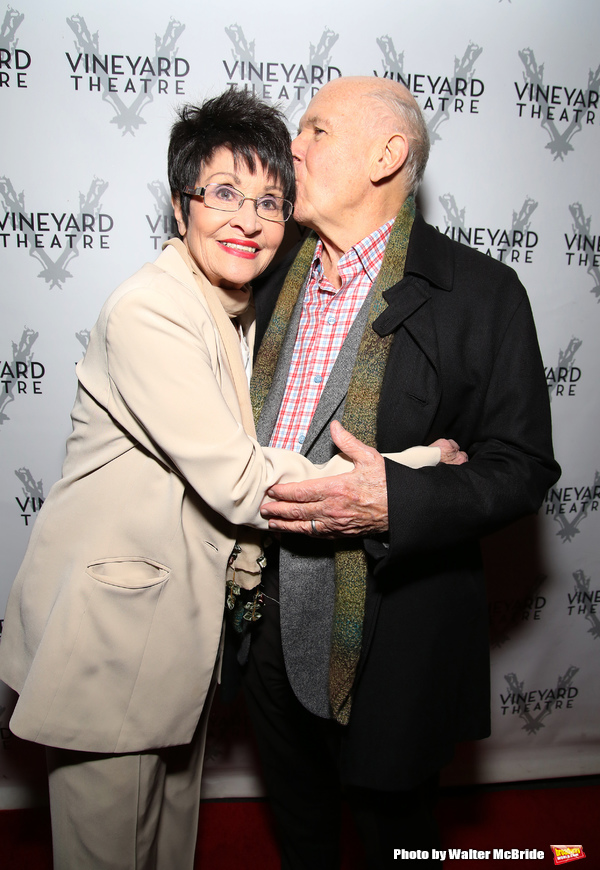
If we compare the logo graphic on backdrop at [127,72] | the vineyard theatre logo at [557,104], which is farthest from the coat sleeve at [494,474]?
the logo graphic on backdrop at [127,72]

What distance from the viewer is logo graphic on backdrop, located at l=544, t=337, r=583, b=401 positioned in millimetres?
2113

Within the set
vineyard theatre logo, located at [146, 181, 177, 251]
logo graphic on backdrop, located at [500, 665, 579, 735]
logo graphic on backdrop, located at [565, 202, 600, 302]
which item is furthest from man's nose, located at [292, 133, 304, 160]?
logo graphic on backdrop, located at [500, 665, 579, 735]

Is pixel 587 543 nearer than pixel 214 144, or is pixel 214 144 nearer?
pixel 214 144

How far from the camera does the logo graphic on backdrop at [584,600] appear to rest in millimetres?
2342

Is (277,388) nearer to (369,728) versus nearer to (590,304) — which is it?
(369,728)

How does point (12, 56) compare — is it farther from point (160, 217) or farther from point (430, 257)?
point (430, 257)

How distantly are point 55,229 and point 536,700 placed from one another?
2.33 metres

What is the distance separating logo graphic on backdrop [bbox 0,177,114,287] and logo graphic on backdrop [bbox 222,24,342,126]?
0.49 metres

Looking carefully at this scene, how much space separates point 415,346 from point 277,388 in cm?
37

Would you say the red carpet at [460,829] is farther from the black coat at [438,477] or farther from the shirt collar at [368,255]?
the shirt collar at [368,255]

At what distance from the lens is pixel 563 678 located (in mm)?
2436

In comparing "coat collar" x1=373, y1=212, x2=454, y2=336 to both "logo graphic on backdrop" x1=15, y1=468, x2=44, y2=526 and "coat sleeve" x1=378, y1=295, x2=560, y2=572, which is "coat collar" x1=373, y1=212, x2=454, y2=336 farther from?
"logo graphic on backdrop" x1=15, y1=468, x2=44, y2=526

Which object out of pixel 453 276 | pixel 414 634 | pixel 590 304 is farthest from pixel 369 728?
pixel 590 304

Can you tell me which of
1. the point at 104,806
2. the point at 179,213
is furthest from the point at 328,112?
the point at 104,806
